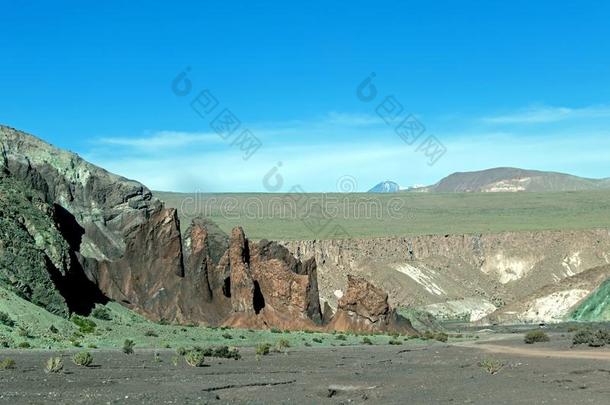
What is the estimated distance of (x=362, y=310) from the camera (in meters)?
65.1

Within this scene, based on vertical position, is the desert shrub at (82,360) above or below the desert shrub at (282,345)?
above

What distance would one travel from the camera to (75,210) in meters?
60.0

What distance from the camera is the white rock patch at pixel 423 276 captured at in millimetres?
120562

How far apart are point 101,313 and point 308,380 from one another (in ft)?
84.1

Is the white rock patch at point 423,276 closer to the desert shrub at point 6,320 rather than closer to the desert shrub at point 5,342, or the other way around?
the desert shrub at point 6,320

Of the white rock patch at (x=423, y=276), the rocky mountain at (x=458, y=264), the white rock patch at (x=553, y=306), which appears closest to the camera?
the white rock patch at (x=553, y=306)

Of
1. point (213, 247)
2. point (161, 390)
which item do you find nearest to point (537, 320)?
point (213, 247)

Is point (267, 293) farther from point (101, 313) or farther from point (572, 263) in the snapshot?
point (572, 263)

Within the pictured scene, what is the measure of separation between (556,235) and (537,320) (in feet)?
165

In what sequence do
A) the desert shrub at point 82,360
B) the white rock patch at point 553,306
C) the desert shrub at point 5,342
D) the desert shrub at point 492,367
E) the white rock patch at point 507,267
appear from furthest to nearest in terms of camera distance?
the white rock patch at point 507,267 → the white rock patch at point 553,306 → the desert shrub at point 5,342 → the desert shrub at point 492,367 → the desert shrub at point 82,360

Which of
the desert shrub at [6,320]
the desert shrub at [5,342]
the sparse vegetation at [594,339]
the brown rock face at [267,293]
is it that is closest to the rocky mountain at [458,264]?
the brown rock face at [267,293]

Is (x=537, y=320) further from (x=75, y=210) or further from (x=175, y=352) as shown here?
(x=175, y=352)

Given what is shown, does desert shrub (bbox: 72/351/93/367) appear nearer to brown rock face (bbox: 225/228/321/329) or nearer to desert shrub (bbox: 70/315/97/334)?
desert shrub (bbox: 70/315/97/334)

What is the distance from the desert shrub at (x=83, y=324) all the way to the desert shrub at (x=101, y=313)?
253cm
